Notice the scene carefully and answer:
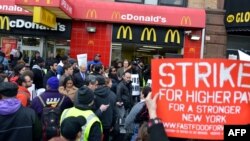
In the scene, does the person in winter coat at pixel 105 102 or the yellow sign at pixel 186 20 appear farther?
the yellow sign at pixel 186 20

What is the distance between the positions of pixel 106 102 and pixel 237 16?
11199 mm

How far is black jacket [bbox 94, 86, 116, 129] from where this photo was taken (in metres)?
7.74

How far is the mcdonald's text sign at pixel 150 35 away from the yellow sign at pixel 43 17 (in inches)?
98.2

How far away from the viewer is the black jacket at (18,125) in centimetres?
513

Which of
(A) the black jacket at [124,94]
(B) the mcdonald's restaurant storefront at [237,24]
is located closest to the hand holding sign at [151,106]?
(A) the black jacket at [124,94]

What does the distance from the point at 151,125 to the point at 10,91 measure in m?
2.59

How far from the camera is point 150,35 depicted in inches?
732

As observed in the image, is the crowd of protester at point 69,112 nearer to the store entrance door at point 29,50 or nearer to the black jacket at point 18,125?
the black jacket at point 18,125

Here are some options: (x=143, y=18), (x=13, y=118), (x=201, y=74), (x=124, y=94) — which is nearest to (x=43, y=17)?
(x=143, y=18)

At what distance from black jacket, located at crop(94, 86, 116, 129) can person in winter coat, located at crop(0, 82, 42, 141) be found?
8.18 feet

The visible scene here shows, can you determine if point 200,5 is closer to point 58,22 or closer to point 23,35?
point 58,22

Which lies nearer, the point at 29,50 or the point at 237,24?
the point at 237,24

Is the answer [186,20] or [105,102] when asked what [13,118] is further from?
[186,20]

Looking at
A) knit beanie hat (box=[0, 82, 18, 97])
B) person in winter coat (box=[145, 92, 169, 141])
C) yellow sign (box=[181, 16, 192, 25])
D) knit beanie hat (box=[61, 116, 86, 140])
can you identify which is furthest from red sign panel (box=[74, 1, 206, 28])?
person in winter coat (box=[145, 92, 169, 141])
